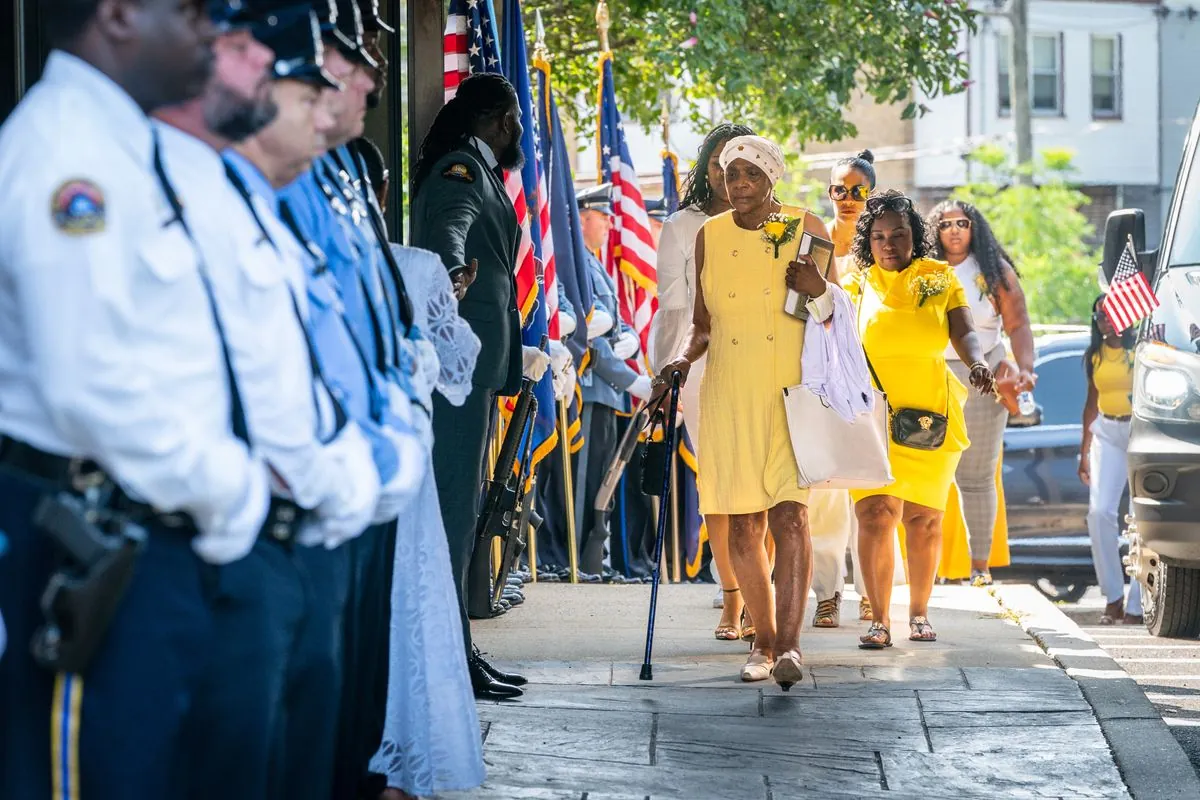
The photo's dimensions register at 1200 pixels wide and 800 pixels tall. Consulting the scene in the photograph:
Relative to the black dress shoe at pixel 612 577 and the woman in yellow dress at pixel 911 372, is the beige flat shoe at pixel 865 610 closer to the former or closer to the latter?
the woman in yellow dress at pixel 911 372

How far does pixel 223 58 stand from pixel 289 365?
0.52 m

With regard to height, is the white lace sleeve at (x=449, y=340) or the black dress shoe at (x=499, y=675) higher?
the white lace sleeve at (x=449, y=340)

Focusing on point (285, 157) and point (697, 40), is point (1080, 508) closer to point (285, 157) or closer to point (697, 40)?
point (697, 40)

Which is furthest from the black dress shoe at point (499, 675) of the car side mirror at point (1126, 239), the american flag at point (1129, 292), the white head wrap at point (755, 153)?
the car side mirror at point (1126, 239)

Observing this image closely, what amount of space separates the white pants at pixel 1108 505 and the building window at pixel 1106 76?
1400 inches

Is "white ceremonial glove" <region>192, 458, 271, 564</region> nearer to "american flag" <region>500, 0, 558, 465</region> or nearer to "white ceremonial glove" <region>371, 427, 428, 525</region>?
"white ceremonial glove" <region>371, 427, 428, 525</region>

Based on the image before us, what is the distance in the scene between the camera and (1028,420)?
491 inches

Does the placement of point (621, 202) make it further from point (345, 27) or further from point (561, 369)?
point (345, 27)

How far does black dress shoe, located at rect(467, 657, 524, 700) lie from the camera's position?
6.79 metres

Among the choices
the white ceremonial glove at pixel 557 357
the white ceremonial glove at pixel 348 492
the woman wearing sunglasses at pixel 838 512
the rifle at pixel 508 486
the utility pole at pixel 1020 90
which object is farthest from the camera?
the utility pole at pixel 1020 90

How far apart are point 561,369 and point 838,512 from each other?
154 cm

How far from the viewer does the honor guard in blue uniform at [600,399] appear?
38.7ft

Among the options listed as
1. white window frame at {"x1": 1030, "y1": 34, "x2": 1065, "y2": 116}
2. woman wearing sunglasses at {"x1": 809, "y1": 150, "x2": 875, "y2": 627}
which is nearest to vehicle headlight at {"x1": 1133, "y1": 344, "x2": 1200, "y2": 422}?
woman wearing sunglasses at {"x1": 809, "y1": 150, "x2": 875, "y2": 627}

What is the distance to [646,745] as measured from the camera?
6168 millimetres
